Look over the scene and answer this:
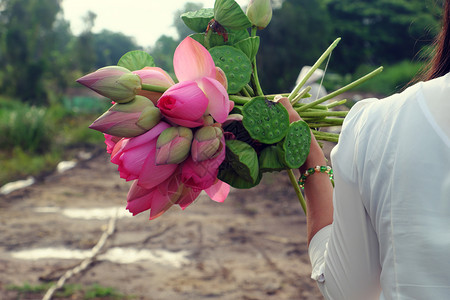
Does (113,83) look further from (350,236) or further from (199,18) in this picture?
(350,236)

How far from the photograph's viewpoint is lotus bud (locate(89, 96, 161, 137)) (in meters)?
0.72

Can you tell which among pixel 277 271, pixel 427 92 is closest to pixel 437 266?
pixel 427 92

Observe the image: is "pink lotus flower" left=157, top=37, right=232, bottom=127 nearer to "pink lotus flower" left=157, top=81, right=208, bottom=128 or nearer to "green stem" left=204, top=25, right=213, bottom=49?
"pink lotus flower" left=157, top=81, right=208, bottom=128

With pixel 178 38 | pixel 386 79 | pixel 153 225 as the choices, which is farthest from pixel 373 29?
pixel 153 225

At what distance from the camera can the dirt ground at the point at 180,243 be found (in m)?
4.17

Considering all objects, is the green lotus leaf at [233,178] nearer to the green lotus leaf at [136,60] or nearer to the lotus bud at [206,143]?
the lotus bud at [206,143]

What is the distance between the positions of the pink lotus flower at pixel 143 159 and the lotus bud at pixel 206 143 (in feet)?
0.18

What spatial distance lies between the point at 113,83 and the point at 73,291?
12.2 ft

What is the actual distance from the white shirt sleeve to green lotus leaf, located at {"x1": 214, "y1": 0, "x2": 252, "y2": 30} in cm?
33

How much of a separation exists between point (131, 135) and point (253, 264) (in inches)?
164

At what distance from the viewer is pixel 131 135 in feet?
2.44

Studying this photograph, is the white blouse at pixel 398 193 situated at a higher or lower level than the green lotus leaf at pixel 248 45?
lower

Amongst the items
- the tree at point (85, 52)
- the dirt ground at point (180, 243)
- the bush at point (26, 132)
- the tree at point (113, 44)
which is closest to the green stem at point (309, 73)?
the dirt ground at point (180, 243)

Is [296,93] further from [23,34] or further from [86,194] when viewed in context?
[23,34]
